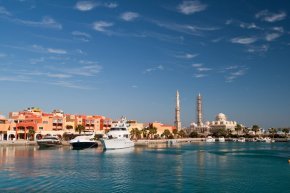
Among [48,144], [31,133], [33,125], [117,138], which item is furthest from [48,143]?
[33,125]

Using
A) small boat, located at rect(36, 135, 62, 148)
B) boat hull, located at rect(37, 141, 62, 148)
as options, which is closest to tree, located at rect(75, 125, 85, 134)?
small boat, located at rect(36, 135, 62, 148)

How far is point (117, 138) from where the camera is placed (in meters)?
109

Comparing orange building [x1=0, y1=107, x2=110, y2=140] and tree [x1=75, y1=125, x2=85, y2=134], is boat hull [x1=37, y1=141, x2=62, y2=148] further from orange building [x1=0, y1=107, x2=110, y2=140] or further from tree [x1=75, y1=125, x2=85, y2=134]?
tree [x1=75, y1=125, x2=85, y2=134]

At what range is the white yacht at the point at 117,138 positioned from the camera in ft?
348

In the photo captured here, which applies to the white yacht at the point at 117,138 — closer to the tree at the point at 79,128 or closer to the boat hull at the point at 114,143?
the boat hull at the point at 114,143

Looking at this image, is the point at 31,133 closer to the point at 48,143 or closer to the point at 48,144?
the point at 48,143

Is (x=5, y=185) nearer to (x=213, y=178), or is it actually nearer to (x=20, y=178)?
(x=20, y=178)

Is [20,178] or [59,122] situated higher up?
[59,122]

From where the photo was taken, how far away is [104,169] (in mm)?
59000

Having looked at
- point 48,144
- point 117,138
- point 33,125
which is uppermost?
point 33,125

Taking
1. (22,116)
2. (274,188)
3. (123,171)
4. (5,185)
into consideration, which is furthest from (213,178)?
(22,116)

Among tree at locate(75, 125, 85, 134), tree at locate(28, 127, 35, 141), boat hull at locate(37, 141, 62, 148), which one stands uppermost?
tree at locate(75, 125, 85, 134)

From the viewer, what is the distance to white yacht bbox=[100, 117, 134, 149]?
10606 cm

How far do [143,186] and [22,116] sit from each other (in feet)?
407
